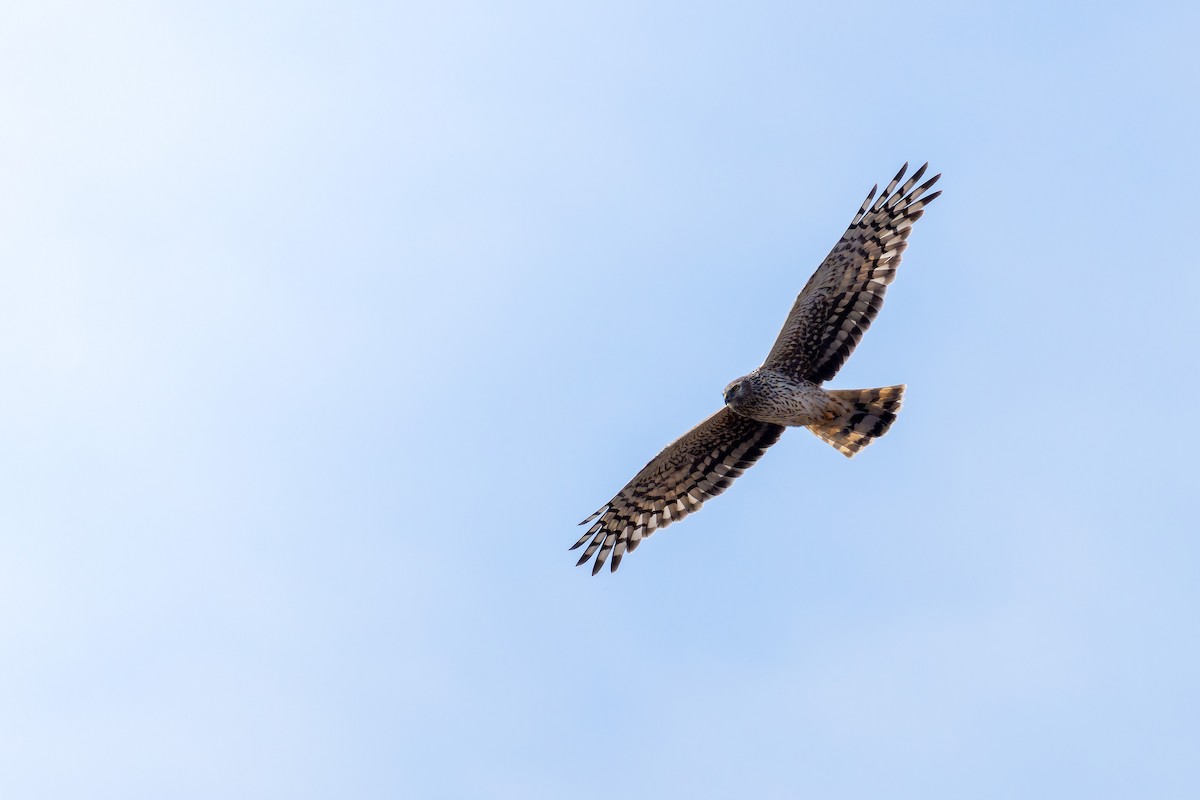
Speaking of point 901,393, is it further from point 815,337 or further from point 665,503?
point 665,503

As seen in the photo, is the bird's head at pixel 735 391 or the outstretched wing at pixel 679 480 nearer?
the bird's head at pixel 735 391

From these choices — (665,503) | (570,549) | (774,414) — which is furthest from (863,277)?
(570,549)

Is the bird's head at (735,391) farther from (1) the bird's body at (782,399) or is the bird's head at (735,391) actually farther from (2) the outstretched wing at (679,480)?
(2) the outstretched wing at (679,480)

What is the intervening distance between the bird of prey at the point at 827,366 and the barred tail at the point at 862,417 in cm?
1

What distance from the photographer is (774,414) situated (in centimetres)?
1480

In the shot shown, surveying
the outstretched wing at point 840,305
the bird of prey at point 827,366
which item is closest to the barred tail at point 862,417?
the bird of prey at point 827,366

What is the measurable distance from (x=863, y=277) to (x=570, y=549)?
4.34m

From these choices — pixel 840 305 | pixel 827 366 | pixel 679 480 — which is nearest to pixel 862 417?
pixel 827 366

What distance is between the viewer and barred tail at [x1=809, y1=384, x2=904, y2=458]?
1466cm

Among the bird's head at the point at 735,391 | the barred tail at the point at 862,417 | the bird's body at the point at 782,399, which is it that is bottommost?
the barred tail at the point at 862,417

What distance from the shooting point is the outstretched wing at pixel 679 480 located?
609 inches

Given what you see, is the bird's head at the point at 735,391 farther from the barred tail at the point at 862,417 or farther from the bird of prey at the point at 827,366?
the barred tail at the point at 862,417

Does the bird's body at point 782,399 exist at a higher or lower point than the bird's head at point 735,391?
lower

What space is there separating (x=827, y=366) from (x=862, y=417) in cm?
65
